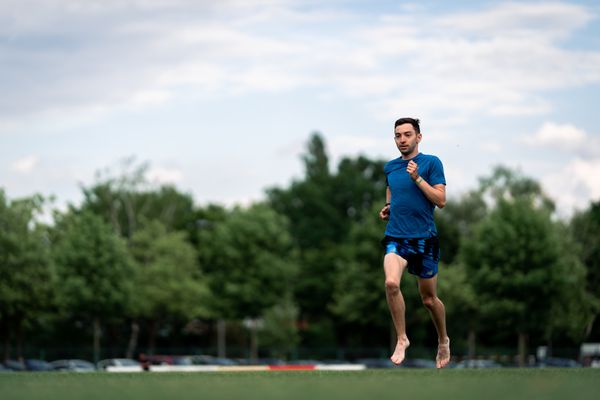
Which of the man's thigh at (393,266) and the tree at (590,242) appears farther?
the tree at (590,242)

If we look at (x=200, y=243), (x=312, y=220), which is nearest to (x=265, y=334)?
(x=200, y=243)

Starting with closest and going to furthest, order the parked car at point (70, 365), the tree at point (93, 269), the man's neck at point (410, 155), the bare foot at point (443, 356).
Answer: the man's neck at point (410, 155), the bare foot at point (443, 356), the parked car at point (70, 365), the tree at point (93, 269)

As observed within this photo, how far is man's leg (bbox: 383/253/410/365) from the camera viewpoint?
1115 cm

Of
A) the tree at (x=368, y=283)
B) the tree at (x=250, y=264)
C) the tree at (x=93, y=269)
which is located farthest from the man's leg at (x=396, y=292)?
the tree at (x=368, y=283)

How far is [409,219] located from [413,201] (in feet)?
0.65

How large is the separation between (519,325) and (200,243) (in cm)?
3290

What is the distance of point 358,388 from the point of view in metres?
6.92

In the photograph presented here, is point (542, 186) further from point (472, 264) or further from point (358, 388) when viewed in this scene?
point (358, 388)

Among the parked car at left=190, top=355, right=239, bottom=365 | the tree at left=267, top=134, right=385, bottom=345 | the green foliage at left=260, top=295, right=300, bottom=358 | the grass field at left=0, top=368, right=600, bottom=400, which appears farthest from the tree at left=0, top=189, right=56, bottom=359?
the grass field at left=0, top=368, right=600, bottom=400

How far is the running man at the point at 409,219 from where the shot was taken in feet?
37.0

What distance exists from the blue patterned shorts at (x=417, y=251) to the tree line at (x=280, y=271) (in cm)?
4487

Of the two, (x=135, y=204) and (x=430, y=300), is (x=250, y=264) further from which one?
(x=430, y=300)

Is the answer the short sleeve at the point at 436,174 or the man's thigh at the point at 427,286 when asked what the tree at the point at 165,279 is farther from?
the short sleeve at the point at 436,174

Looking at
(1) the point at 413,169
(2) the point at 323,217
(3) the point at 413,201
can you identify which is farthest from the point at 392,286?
(2) the point at 323,217
